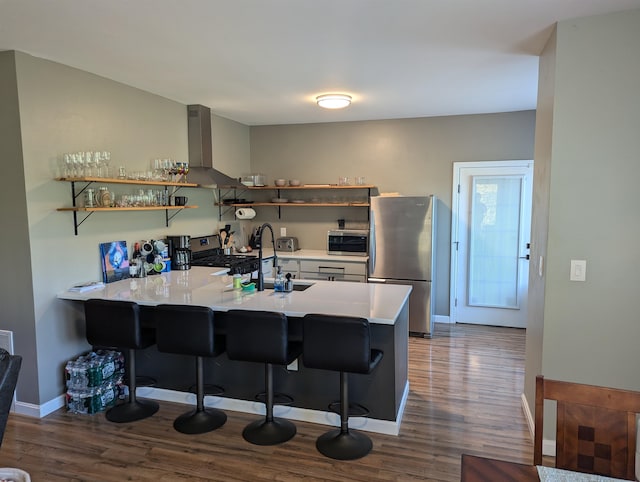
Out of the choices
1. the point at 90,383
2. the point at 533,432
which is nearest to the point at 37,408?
the point at 90,383

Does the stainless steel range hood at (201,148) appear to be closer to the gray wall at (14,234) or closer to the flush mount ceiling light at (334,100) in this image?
the flush mount ceiling light at (334,100)

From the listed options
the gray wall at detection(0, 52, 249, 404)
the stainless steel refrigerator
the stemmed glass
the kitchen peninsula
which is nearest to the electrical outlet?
the kitchen peninsula

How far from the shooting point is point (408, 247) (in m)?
5.05

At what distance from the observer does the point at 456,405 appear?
11.1 ft

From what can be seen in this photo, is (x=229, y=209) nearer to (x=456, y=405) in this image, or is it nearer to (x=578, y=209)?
(x=456, y=405)

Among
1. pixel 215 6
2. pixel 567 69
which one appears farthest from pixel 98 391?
pixel 567 69

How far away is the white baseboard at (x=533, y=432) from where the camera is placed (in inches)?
106

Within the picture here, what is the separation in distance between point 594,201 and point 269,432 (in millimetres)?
2464

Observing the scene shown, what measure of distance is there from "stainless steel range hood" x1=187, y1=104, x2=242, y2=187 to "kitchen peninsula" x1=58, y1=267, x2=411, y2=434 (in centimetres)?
147

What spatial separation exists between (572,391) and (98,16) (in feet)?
9.45

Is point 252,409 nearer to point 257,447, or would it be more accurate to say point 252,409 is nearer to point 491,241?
point 257,447

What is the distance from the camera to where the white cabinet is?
17.4ft

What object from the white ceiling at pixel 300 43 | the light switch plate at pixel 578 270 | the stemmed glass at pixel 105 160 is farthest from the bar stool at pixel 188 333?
the light switch plate at pixel 578 270

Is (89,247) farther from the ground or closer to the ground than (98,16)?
closer to the ground
